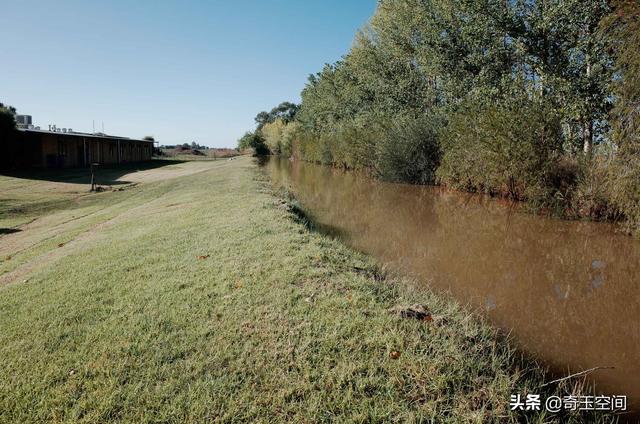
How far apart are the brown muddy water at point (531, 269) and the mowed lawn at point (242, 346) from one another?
1013 millimetres

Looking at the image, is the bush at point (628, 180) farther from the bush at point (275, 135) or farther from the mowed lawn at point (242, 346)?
the bush at point (275, 135)

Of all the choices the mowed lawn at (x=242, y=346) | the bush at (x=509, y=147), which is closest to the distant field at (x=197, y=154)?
the bush at (x=509, y=147)

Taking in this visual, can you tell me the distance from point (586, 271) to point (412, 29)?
2020 centimetres

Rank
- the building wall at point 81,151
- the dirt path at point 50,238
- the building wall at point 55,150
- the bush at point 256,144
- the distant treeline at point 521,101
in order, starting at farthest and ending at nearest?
1. the bush at point 256,144
2. the building wall at point 81,151
3. the building wall at point 55,150
4. the distant treeline at point 521,101
5. the dirt path at point 50,238

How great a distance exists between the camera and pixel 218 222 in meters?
9.03

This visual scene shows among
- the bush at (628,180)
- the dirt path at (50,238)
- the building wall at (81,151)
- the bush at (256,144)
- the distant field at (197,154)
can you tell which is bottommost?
the dirt path at (50,238)

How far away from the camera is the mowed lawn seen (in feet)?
9.20

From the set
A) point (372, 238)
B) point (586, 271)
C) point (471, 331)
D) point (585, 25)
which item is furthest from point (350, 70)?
point (471, 331)

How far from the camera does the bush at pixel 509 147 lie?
13625 mm

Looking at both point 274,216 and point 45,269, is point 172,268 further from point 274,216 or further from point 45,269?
point 274,216

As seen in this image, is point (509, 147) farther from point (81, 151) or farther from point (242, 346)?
point (81, 151)

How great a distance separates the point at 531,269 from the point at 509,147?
8.25 metres

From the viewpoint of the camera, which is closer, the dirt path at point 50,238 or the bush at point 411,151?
the dirt path at point 50,238

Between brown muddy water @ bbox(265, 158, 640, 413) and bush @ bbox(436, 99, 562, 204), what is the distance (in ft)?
3.96
